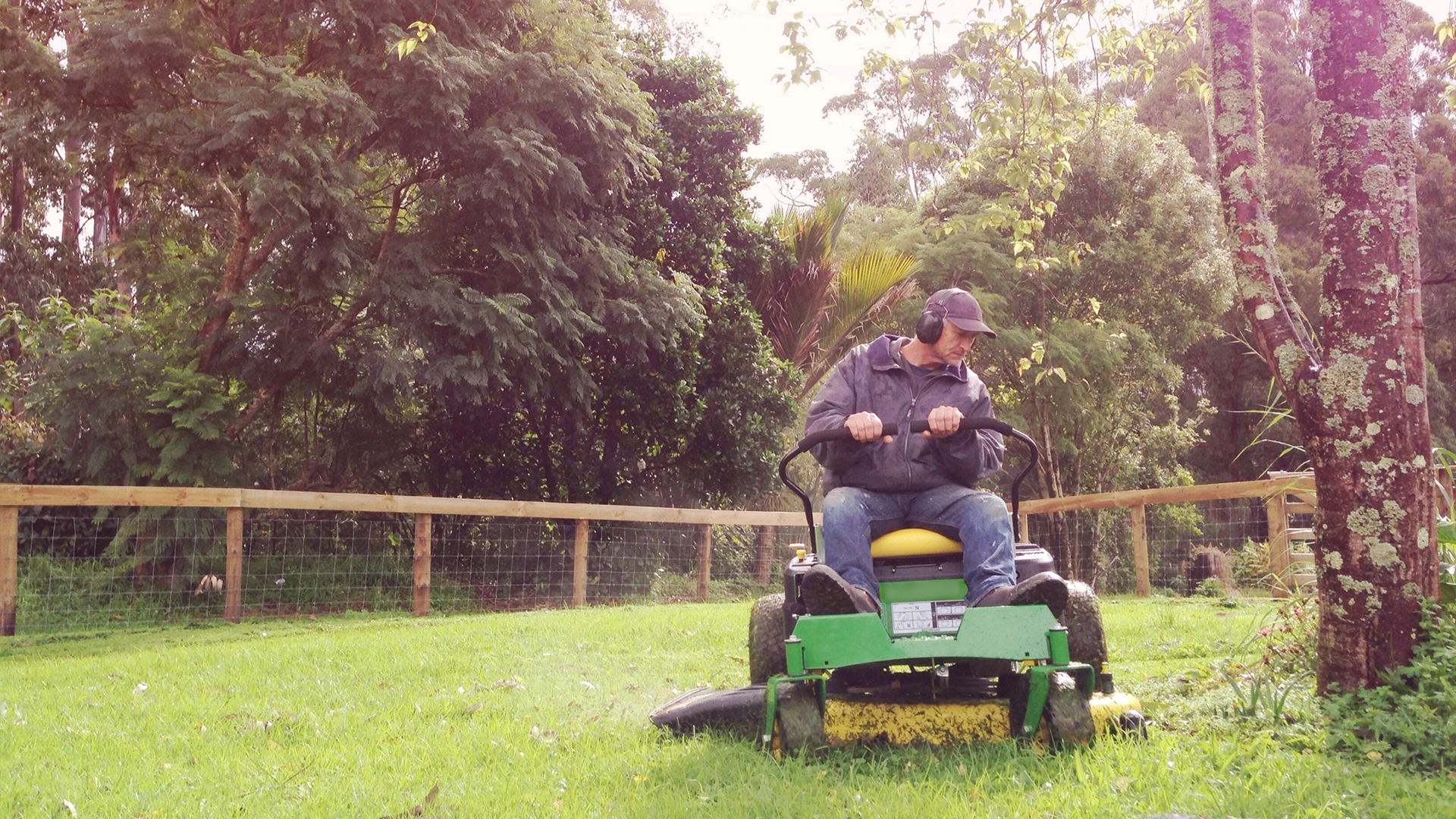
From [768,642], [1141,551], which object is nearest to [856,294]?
[1141,551]

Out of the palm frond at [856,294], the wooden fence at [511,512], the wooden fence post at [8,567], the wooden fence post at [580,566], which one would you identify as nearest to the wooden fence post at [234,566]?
the wooden fence at [511,512]

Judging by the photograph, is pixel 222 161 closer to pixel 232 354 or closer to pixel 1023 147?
pixel 232 354

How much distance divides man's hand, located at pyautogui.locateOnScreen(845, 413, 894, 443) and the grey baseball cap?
598 millimetres

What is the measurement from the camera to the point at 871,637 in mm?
3336

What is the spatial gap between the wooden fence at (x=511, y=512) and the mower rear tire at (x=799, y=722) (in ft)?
9.52

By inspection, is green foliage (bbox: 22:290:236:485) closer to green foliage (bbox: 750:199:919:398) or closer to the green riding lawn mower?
the green riding lawn mower

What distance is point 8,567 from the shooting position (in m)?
7.22

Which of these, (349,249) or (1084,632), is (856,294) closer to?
(349,249)

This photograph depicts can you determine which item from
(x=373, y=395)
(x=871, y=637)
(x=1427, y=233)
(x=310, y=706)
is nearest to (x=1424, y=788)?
(x=871, y=637)

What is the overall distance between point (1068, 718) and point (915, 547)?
764mm

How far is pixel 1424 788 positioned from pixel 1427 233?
26626 mm

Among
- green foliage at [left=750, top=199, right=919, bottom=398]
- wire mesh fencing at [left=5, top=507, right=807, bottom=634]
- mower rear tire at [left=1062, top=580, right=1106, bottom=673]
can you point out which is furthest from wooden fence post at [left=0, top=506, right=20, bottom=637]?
green foliage at [left=750, top=199, right=919, bottom=398]

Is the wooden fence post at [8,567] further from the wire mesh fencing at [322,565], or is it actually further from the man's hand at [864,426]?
the man's hand at [864,426]

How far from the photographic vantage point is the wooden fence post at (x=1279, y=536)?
23.1ft
